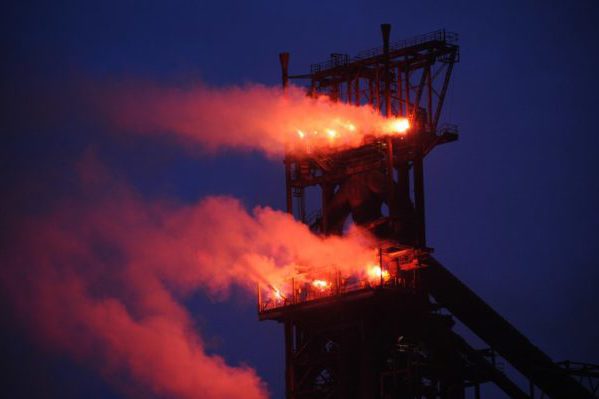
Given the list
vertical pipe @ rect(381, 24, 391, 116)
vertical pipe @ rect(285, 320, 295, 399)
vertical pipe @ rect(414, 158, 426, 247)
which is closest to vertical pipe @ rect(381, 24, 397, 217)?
vertical pipe @ rect(381, 24, 391, 116)

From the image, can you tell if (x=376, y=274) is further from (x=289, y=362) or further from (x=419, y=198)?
(x=289, y=362)

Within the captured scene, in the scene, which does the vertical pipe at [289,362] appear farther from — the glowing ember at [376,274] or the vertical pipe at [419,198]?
the vertical pipe at [419,198]

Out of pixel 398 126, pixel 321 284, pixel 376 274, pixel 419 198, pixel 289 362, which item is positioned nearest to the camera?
pixel 376 274

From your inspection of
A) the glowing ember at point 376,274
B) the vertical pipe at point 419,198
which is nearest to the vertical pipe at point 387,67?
the vertical pipe at point 419,198

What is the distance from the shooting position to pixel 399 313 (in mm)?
104562

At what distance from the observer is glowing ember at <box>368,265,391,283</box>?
102 meters

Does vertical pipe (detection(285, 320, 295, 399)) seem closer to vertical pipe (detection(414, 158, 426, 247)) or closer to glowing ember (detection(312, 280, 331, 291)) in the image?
glowing ember (detection(312, 280, 331, 291))

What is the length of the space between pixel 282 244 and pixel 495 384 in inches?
707

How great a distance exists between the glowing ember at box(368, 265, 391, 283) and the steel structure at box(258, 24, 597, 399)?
1.43ft

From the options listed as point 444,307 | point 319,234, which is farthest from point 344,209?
point 444,307

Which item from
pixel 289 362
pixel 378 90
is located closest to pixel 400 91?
pixel 378 90

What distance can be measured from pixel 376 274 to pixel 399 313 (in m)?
3.64

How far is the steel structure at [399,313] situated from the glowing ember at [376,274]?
0.44 metres

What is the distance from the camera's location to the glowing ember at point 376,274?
4033 inches
